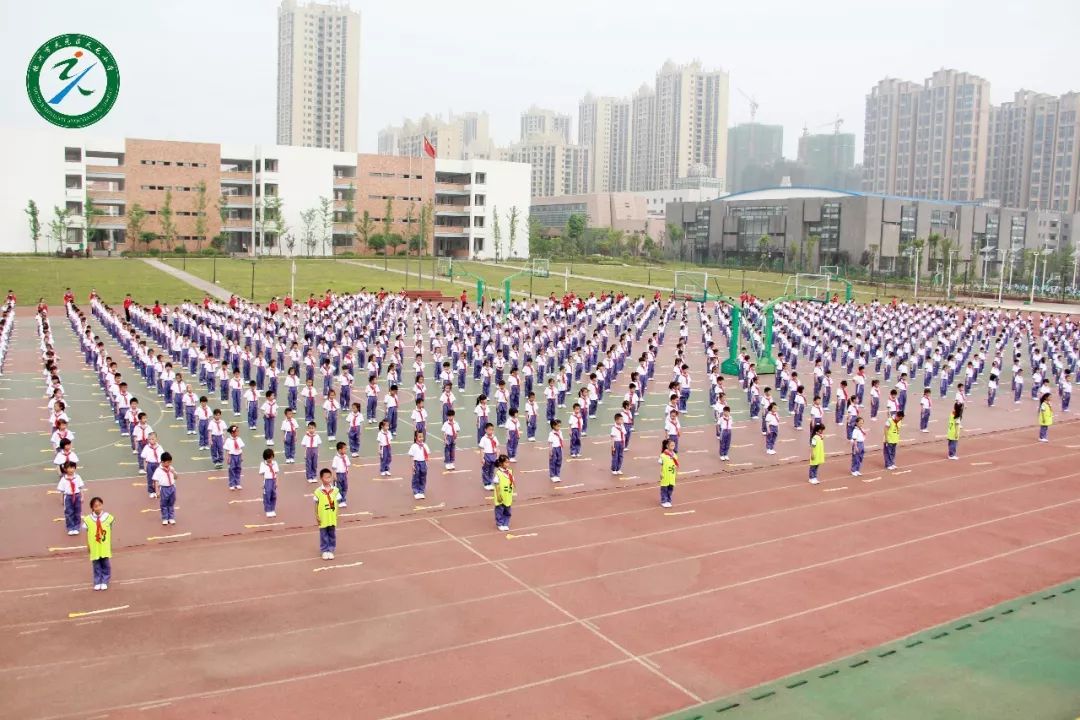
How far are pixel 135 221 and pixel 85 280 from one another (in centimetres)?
1878

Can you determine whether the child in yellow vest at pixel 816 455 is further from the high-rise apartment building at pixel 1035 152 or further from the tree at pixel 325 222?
the high-rise apartment building at pixel 1035 152

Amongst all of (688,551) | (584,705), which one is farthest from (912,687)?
(688,551)

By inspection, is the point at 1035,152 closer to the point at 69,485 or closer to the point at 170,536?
the point at 170,536

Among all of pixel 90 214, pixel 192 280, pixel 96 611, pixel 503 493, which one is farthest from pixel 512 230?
pixel 96 611

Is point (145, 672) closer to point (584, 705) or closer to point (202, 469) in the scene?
point (584, 705)

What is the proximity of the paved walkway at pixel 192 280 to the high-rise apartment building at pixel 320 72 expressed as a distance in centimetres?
8096

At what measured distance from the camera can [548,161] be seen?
164125 millimetres

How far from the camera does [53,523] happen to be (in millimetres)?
12133

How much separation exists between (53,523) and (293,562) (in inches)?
141

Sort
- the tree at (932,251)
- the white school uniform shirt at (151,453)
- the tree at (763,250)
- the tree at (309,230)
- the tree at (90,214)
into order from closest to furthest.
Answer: the white school uniform shirt at (151,453)
the tree at (90,214)
the tree at (932,251)
the tree at (309,230)
the tree at (763,250)

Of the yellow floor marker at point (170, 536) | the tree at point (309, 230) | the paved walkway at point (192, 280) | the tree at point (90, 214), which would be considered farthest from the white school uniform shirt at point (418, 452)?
the tree at point (309, 230)

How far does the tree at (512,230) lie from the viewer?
3253 inches

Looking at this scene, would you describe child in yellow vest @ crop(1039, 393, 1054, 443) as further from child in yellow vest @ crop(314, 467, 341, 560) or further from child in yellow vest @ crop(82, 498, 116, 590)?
child in yellow vest @ crop(82, 498, 116, 590)

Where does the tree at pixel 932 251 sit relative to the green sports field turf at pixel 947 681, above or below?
above
